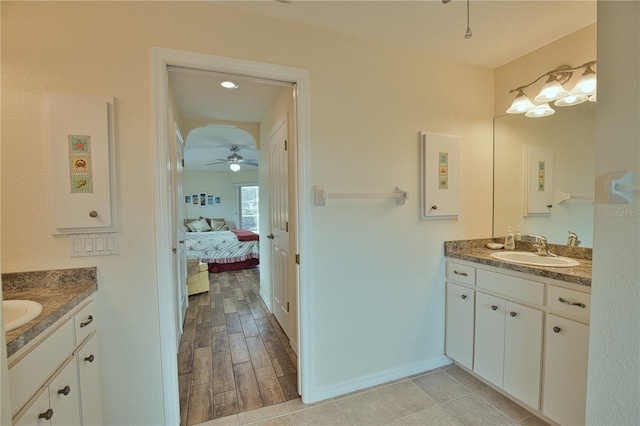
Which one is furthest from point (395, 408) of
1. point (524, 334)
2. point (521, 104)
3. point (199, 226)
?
point (199, 226)

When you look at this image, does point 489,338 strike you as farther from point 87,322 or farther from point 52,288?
point 52,288

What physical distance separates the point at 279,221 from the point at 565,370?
7.73 feet

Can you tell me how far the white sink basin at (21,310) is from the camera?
3.25 ft

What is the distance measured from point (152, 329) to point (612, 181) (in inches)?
81.0

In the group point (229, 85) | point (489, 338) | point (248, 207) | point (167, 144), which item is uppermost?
point (229, 85)

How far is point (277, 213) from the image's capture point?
2979mm

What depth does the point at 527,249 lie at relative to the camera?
2291mm

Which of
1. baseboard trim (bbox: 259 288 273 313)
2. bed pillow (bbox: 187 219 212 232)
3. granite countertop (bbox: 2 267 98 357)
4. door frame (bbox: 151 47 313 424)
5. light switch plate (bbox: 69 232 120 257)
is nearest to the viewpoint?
granite countertop (bbox: 2 267 98 357)

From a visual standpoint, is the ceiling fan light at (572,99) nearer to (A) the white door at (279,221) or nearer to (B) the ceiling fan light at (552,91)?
(B) the ceiling fan light at (552,91)

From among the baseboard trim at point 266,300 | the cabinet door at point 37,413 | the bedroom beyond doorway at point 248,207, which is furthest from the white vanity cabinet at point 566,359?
the bedroom beyond doorway at point 248,207

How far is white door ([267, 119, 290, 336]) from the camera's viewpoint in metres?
2.65

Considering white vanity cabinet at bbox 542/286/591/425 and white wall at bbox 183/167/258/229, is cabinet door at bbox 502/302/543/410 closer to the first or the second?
white vanity cabinet at bbox 542/286/591/425

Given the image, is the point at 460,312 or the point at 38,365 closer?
the point at 38,365

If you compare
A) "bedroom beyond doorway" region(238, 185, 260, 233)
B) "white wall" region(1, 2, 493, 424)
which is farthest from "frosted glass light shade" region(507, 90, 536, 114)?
"bedroom beyond doorway" region(238, 185, 260, 233)
